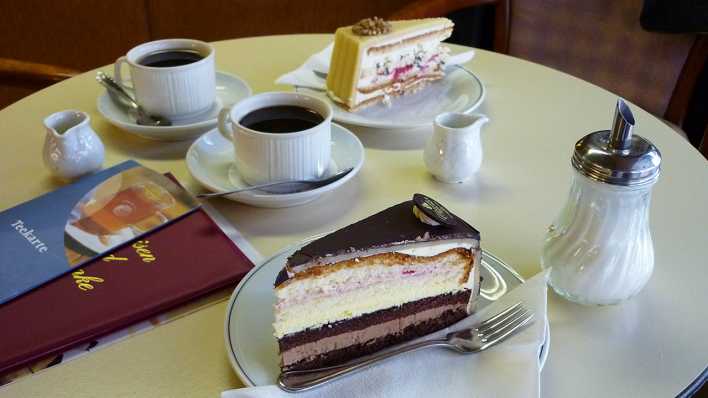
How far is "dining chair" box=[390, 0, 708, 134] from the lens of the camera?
5.23 feet

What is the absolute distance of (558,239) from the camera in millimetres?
741

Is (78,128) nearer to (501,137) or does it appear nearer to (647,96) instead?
(501,137)

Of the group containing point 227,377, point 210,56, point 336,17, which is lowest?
point 336,17

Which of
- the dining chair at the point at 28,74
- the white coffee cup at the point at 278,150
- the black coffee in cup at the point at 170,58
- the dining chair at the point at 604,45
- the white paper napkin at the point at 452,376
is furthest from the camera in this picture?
the dining chair at the point at 604,45

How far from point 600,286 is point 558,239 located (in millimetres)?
69

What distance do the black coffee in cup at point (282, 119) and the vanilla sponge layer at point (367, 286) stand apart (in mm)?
324

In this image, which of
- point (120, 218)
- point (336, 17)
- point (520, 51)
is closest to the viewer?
point (120, 218)

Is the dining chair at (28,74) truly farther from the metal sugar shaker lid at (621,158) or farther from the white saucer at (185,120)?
the metal sugar shaker lid at (621,158)

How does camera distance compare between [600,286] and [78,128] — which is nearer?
[600,286]

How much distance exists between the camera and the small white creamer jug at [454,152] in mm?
934

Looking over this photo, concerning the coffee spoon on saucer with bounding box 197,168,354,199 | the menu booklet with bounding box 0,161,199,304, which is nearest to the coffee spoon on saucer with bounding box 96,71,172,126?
the menu booklet with bounding box 0,161,199,304

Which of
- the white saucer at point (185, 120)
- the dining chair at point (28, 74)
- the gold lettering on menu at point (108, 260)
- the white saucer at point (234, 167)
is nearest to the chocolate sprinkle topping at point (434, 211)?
the white saucer at point (234, 167)

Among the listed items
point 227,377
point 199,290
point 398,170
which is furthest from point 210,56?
point 227,377

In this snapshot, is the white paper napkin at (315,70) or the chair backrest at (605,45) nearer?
the white paper napkin at (315,70)
